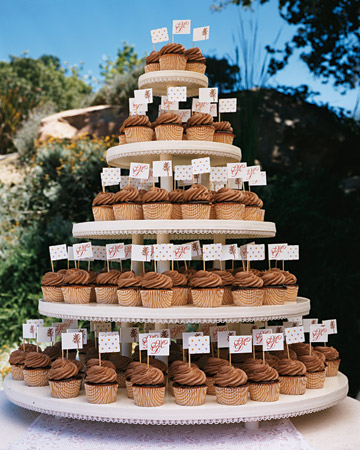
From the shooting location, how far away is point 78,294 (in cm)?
434

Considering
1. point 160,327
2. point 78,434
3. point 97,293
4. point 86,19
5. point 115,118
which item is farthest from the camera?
point 86,19

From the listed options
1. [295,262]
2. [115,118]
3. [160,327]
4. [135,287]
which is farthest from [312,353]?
[115,118]

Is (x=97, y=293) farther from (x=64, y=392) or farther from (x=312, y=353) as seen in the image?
(x=312, y=353)

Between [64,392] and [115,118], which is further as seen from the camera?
[115,118]

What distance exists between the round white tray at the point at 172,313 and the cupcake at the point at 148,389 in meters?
0.36

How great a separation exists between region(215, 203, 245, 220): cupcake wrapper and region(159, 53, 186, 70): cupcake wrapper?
1288mm

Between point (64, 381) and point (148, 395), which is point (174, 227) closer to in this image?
point (148, 395)

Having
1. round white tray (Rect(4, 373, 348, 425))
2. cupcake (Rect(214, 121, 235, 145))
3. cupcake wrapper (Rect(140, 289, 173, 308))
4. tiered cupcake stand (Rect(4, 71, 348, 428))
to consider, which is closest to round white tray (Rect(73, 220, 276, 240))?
tiered cupcake stand (Rect(4, 71, 348, 428))

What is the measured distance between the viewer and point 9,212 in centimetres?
1087

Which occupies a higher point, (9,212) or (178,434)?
(9,212)

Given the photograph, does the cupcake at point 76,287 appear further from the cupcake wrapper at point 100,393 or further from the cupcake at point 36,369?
the cupcake wrapper at point 100,393

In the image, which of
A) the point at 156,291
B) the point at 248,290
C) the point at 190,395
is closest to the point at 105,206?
the point at 156,291

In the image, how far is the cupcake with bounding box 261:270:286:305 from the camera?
430 cm

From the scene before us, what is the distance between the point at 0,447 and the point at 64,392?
0.52 m
